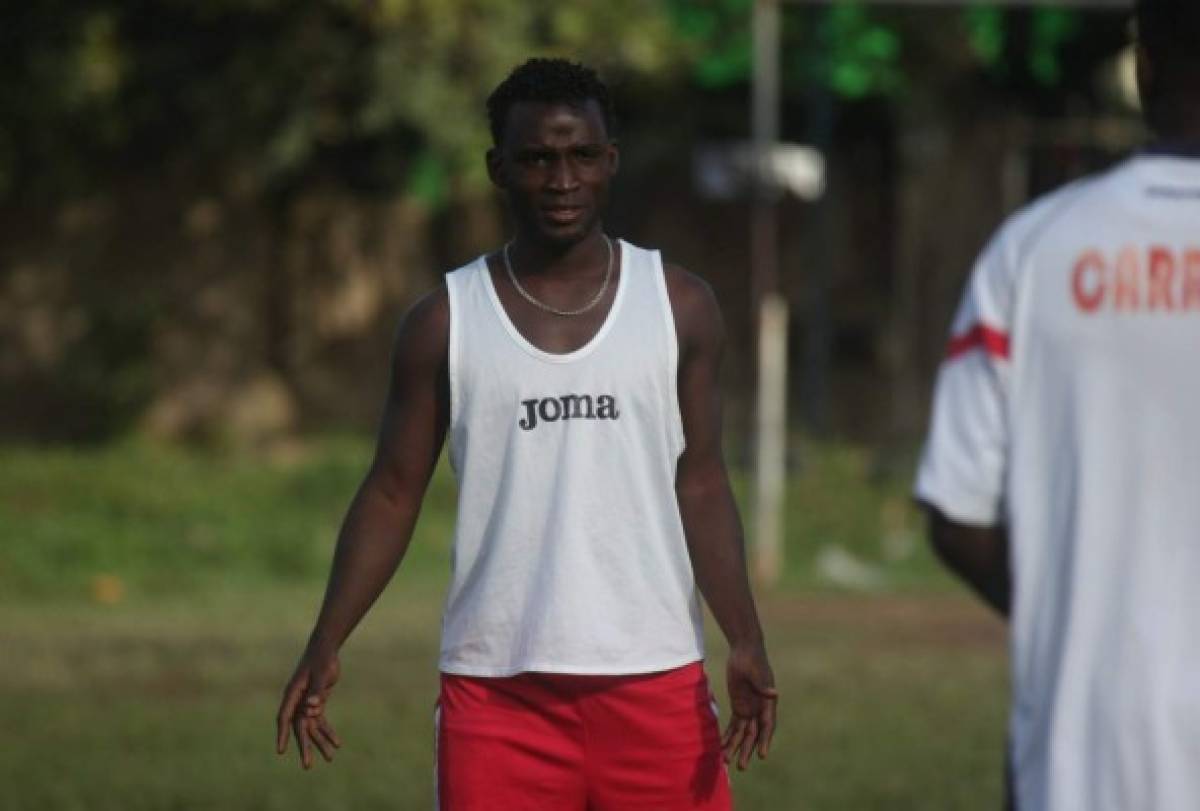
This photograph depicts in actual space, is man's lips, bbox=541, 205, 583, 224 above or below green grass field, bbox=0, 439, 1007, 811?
above

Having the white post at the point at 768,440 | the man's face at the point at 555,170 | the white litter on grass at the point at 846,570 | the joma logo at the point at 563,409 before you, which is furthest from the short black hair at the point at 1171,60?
the white litter on grass at the point at 846,570

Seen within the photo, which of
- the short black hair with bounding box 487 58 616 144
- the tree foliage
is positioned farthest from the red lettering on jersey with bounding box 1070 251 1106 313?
the tree foliage

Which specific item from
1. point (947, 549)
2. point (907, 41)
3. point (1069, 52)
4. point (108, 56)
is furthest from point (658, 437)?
point (1069, 52)

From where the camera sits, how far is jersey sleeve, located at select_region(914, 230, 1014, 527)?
3.63 m

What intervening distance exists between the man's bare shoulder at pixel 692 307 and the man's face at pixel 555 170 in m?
0.18

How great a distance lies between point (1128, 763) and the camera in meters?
3.56

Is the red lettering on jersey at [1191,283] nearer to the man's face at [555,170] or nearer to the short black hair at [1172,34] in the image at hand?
the short black hair at [1172,34]

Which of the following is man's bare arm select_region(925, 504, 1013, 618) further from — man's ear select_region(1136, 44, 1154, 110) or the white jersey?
man's ear select_region(1136, 44, 1154, 110)

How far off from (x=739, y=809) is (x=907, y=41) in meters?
13.4

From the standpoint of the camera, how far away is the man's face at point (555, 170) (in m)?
5.14

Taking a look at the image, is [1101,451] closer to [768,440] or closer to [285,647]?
[285,647]

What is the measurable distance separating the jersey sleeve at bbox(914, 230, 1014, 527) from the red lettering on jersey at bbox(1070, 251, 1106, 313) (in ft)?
0.29

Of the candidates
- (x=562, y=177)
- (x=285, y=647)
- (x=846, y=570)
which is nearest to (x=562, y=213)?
(x=562, y=177)

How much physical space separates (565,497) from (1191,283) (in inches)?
66.8
